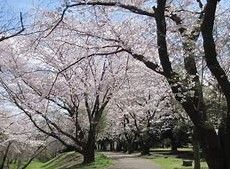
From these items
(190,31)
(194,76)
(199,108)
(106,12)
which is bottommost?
(199,108)

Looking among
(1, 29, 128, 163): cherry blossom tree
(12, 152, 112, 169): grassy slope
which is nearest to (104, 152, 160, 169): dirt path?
(12, 152, 112, 169): grassy slope

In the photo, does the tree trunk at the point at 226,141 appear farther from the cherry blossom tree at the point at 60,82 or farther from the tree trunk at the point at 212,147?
the cherry blossom tree at the point at 60,82

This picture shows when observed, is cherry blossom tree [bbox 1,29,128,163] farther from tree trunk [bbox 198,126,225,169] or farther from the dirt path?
tree trunk [bbox 198,126,225,169]

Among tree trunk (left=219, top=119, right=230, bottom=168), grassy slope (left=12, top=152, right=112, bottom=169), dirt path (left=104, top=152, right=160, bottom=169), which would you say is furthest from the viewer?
grassy slope (left=12, top=152, right=112, bottom=169)

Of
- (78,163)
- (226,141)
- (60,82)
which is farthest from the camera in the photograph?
(78,163)

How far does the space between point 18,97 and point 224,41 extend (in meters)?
18.7

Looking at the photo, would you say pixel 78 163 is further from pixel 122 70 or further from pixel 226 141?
pixel 226 141

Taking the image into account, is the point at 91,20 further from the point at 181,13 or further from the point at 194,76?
the point at 194,76

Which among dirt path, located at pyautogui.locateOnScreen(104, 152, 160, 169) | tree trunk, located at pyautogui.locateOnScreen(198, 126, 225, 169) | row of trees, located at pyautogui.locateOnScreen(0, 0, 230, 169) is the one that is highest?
row of trees, located at pyautogui.locateOnScreen(0, 0, 230, 169)

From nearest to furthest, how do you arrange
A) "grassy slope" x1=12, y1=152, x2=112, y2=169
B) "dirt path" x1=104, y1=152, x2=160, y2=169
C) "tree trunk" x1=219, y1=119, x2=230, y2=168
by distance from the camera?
"tree trunk" x1=219, y1=119, x2=230, y2=168
"dirt path" x1=104, y1=152, x2=160, y2=169
"grassy slope" x1=12, y1=152, x2=112, y2=169

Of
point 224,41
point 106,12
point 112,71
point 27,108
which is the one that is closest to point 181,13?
point 224,41

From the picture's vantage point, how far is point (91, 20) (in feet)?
73.8

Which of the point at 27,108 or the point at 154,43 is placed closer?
the point at 154,43

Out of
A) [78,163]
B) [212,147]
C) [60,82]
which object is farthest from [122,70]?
[212,147]
